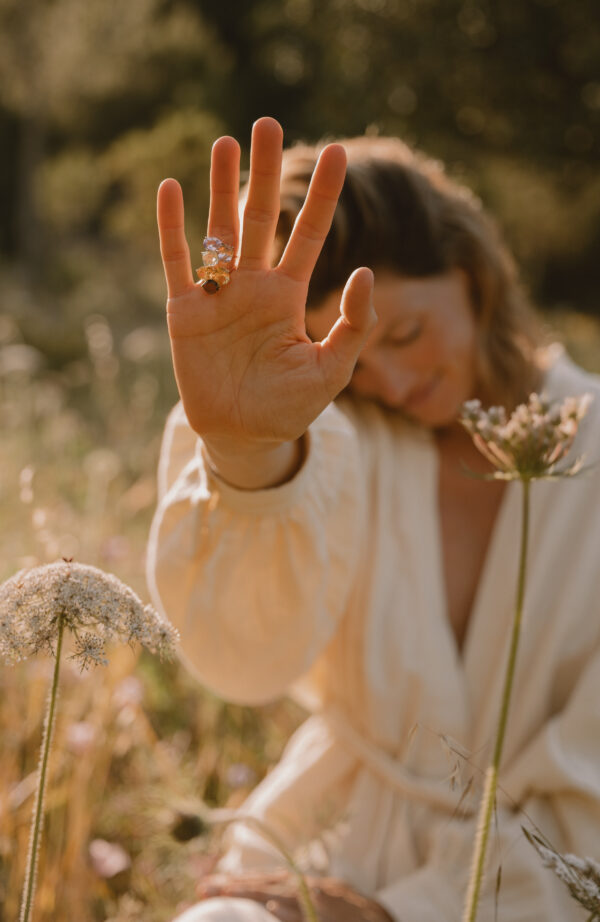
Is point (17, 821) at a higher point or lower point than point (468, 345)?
lower

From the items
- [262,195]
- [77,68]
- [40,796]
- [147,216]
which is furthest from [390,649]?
[77,68]

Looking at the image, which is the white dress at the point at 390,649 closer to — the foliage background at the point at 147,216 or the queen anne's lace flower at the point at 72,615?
the foliage background at the point at 147,216

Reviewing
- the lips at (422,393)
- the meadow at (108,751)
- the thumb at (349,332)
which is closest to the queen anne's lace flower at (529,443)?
the thumb at (349,332)

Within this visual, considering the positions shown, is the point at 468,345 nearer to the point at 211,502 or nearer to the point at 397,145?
the point at 397,145

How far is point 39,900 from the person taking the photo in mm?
1337

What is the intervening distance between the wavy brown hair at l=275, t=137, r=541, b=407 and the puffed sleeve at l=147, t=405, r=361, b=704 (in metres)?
0.35

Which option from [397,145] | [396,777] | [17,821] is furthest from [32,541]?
[397,145]

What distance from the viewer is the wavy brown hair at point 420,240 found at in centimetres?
162

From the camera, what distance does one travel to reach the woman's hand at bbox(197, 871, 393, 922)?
50.8 inches

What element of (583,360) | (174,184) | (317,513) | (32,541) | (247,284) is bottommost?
(583,360)

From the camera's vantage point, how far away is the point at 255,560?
1.30 m

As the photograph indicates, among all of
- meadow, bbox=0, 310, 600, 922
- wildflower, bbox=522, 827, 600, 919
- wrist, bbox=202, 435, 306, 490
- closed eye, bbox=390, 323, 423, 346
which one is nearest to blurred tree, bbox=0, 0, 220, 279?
meadow, bbox=0, 310, 600, 922

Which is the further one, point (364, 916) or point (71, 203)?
point (71, 203)

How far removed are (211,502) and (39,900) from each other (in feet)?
2.34
